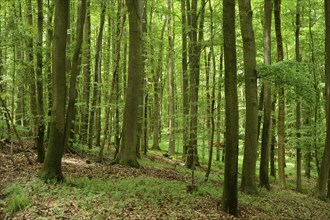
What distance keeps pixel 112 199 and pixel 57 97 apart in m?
3.48

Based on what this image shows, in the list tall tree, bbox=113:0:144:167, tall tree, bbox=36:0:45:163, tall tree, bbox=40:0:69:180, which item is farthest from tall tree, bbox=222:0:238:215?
tall tree, bbox=36:0:45:163

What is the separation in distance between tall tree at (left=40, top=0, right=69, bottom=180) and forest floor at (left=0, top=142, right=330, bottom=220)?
0.52 meters

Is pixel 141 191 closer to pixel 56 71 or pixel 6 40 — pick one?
pixel 56 71

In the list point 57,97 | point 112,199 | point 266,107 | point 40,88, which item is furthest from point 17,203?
point 266,107

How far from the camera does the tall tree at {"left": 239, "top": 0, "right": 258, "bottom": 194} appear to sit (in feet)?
38.9

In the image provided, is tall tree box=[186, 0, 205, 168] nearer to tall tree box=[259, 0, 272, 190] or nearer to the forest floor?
the forest floor

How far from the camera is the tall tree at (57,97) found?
30.8 ft

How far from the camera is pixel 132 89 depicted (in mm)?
13945

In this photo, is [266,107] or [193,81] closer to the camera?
[193,81]

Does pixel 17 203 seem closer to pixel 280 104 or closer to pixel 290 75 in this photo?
pixel 290 75

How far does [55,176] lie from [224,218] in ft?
16.1

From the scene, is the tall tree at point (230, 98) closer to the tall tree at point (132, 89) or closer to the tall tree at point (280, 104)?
the tall tree at point (132, 89)

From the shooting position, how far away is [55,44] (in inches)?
372

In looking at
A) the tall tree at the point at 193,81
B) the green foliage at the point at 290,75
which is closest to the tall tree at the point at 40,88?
the tall tree at the point at 193,81
